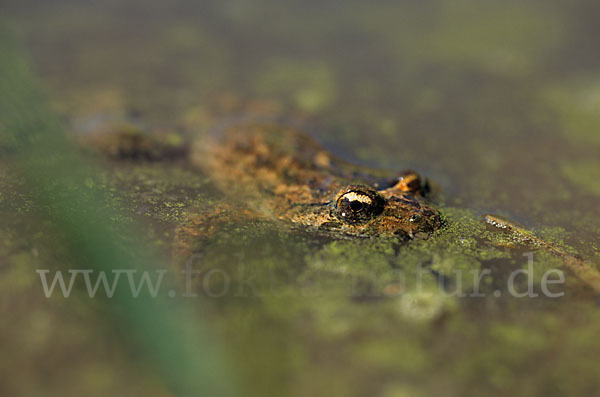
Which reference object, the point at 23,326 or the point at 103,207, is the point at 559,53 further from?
the point at 23,326

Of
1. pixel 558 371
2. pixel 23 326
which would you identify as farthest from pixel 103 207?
pixel 558 371

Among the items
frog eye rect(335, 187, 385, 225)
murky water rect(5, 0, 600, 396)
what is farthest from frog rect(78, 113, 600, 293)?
murky water rect(5, 0, 600, 396)

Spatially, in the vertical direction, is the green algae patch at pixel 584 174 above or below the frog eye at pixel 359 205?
above

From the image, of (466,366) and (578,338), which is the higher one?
(578,338)

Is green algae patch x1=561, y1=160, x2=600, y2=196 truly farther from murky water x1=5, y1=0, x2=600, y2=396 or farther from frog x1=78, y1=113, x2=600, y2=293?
frog x1=78, y1=113, x2=600, y2=293

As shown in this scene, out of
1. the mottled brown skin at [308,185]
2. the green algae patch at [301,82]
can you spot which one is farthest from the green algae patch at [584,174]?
the green algae patch at [301,82]

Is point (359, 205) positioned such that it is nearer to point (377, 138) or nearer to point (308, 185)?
point (308, 185)

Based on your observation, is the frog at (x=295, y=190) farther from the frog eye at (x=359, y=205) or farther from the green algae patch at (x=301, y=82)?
the green algae patch at (x=301, y=82)
